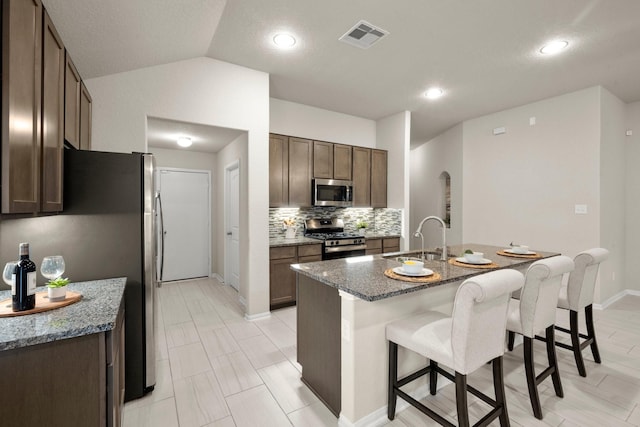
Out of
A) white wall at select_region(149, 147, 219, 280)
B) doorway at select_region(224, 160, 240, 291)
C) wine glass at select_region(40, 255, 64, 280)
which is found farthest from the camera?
white wall at select_region(149, 147, 219, 280)

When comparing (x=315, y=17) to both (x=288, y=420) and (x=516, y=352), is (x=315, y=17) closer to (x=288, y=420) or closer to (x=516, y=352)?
(x=288, y=420)

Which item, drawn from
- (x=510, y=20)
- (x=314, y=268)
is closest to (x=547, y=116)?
(x=510, y=20)

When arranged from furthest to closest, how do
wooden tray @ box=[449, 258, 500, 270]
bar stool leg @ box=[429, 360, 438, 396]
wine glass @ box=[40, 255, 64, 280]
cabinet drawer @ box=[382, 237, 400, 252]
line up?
cabinet drawer @ box=[382, 237, 400, 252] < wooden tray @ box=[449, 258, 500, 270] < bar stool leg @ box=[429, 360, 438, 396] < wine glass @ box=[40, 255, 64, 280]

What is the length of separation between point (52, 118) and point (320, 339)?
2.13 m

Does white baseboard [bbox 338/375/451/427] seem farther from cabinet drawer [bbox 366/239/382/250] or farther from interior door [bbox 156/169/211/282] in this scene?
interior door [bbox 156/169/211/282]

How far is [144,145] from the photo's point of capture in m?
3.02

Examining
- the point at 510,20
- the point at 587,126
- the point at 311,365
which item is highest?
the point at 510,20

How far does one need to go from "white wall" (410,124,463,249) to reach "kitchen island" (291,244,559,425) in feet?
A: 11.8

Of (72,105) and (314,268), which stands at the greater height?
(72,105)

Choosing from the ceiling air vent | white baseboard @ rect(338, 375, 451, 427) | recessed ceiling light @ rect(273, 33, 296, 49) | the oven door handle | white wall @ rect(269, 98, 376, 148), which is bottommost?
white baseboard @ rect(338, 375, 451, 427)

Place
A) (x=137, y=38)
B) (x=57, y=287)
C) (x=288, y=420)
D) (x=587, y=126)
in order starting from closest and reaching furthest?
(x=57, y=287) → (x=288, y=420) → (x=137, y=38) → (x=587, y=126)

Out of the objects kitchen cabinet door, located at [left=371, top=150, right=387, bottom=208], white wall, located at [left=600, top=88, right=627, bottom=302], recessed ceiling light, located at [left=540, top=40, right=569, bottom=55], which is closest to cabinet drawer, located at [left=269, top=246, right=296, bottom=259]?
kitchen cabinet door, located at [left=371, top=150, right=387, bottom=208]

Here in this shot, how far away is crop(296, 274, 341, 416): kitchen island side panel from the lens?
1912 millimetres

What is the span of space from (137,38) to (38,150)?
1.57m
